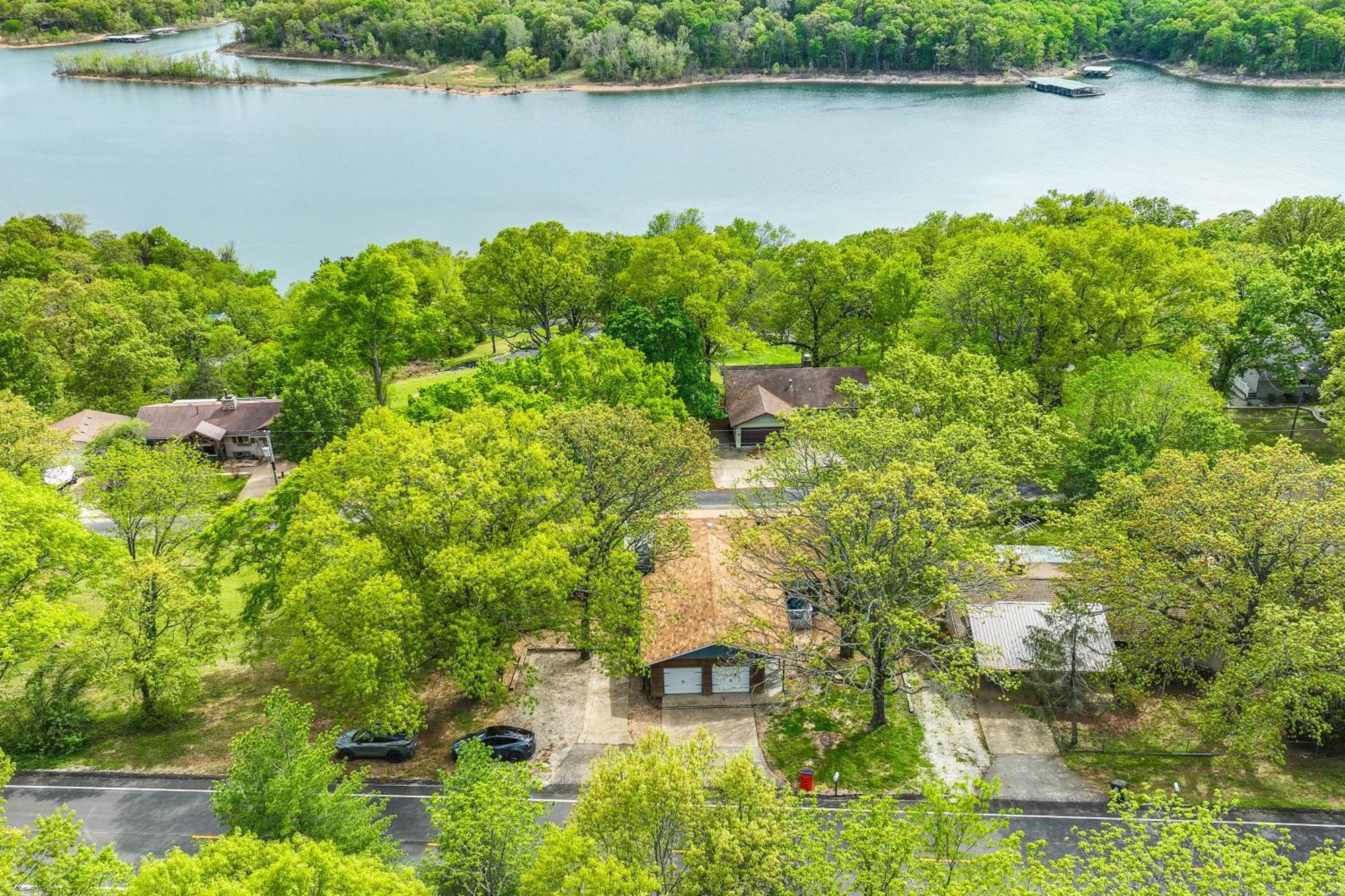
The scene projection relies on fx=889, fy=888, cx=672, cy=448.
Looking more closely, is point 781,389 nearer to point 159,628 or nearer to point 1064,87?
point 159,628

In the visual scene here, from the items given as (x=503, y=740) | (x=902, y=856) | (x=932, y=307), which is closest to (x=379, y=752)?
(x=503, y=740)

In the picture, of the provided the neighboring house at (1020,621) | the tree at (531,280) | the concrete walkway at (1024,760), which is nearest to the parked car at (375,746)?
the concrete walkway at (1024,760)

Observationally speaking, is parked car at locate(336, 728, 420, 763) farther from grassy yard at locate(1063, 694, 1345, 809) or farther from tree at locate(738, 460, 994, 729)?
A: grassy yard at locate(1063, 694, 1345, 809)

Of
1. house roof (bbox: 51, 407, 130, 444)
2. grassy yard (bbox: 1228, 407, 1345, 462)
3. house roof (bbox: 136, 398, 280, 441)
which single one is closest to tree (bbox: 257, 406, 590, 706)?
house roof (bbox: 136, 398, 280, 441)

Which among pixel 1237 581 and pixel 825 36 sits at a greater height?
pixel 825 36

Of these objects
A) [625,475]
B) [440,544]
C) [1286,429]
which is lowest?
[1286,429]

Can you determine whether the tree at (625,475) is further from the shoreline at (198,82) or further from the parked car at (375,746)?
the shoreline at (198,82)

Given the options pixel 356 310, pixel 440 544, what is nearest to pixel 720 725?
pixel 440 544
